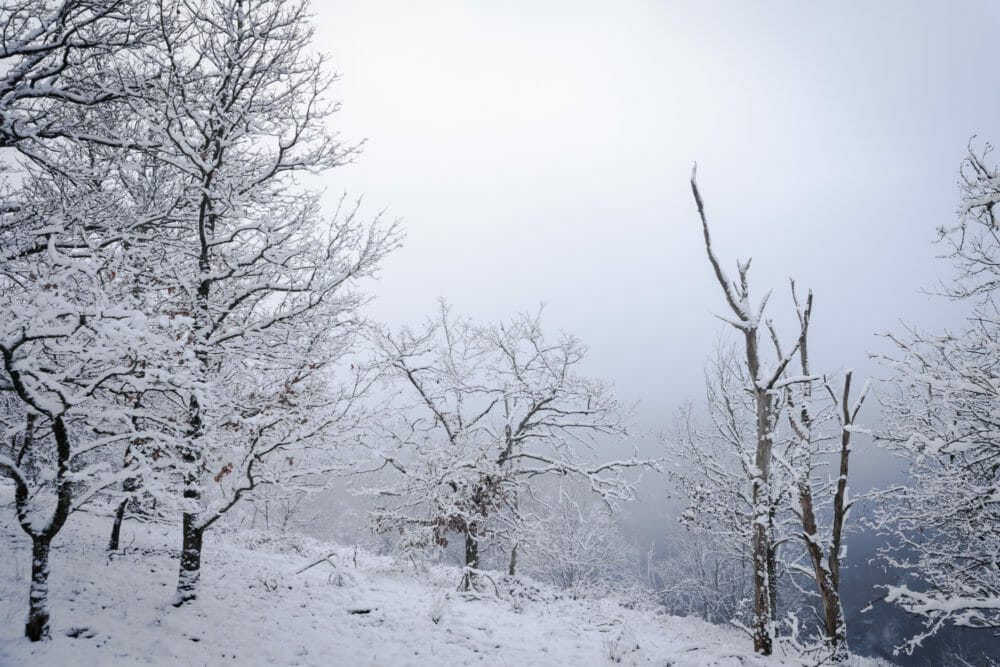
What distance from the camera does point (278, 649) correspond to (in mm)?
5871

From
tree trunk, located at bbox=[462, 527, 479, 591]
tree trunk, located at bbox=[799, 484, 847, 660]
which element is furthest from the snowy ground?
tree trunk, located at bbox=[799, 484, 847, 660]

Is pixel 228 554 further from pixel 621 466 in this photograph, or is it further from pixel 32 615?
pixel 621 466

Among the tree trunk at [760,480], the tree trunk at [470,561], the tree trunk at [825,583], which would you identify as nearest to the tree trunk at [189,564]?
the tree trunk at [470,561]

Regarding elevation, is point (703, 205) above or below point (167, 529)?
above

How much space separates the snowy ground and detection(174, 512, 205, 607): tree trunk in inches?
8.7

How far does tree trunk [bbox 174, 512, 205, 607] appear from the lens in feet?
21.3

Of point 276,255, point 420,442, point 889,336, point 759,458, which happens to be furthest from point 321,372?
point 889,336

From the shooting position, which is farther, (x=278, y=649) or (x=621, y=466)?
(x=621, y=466)

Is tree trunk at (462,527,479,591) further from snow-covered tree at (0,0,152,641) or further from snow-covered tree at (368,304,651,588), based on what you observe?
snow-covered tree at (0,0,152,641)

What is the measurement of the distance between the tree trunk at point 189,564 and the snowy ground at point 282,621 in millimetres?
221

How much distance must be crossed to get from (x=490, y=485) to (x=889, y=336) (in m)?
9.07

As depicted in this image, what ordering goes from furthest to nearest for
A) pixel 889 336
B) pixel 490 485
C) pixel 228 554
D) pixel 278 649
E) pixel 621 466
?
pixel 621 466, pixel 490 485, pixel 228 554, pixel 278 649, pixel 889 336

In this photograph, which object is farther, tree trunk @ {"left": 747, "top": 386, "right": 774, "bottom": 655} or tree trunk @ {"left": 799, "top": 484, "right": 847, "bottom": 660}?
tree trunk @ {"left": 747, "top": 386, "right": 774, "bottom": 655}

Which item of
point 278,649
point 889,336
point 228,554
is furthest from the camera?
point 228,554
